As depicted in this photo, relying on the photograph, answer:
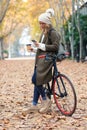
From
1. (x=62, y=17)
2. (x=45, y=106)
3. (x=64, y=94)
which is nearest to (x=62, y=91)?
(x=64, y=94)

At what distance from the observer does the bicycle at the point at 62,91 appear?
721 centimetres

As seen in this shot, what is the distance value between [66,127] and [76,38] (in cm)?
3138

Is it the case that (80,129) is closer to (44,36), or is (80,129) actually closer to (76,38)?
(44,36)

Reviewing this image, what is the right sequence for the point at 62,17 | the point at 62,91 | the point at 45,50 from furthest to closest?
the point at 62,17
the point at 62,91
the point at 45,50

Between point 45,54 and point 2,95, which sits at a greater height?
point 45,54

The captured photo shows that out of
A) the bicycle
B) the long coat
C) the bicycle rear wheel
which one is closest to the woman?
the long coat

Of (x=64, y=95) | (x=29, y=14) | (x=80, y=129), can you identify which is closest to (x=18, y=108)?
(x=64, y=95)

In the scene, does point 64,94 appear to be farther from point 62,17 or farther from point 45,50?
point 62,17

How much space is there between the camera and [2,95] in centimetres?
1074

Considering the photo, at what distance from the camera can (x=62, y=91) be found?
7426 mm

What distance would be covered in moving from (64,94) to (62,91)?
84 mm

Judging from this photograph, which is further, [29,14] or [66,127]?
[29,14]

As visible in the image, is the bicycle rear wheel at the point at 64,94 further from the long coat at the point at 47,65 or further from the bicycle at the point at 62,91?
the long coat at the point at 47,65

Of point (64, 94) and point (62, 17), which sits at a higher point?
point (62, 17)
